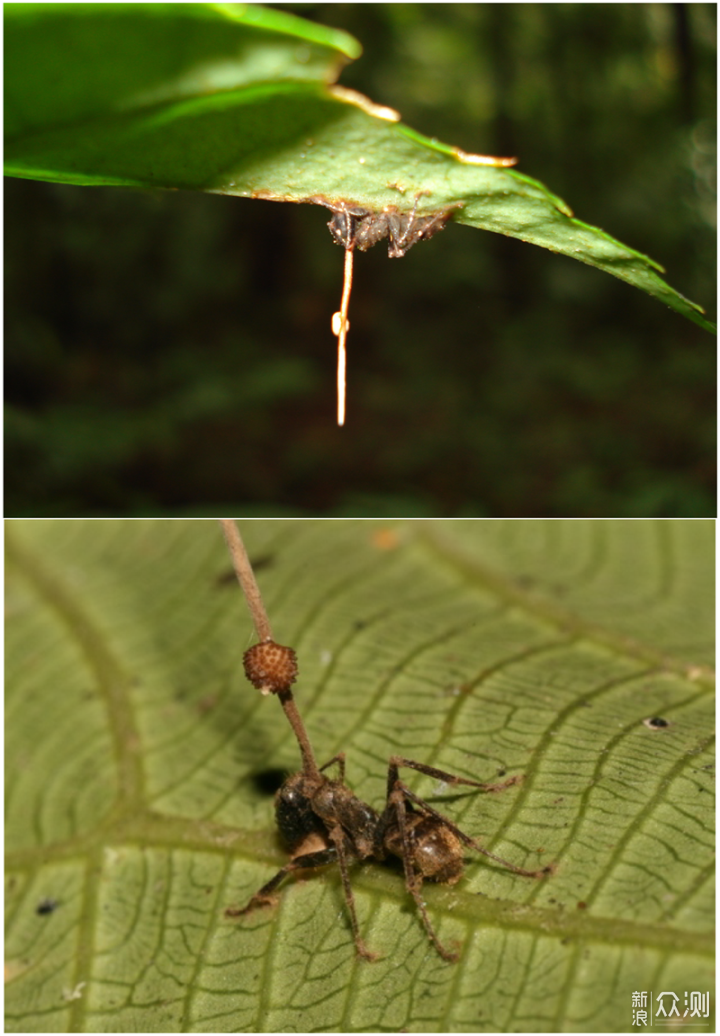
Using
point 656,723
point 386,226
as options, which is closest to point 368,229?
point 386,226

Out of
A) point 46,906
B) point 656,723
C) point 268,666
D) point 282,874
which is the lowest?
point 46,906

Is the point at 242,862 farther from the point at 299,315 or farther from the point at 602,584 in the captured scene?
the point at 299,315

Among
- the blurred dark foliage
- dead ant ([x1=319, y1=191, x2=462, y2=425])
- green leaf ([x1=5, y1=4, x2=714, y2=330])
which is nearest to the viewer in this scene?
green leaf ([x1=5, y1=4, x2=714, y2=330])

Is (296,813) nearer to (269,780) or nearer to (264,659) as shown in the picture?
(269,780)

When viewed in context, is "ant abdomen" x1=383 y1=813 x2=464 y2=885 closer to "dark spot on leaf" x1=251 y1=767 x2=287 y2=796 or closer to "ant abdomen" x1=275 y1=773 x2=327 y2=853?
"ant abdomen" x1=275 y1=773 x2=327 y2=853

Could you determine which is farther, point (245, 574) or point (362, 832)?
point (362, 832)

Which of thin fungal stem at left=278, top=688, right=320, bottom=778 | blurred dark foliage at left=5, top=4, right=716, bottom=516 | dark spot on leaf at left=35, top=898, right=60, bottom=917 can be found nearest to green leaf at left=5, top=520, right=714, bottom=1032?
dark spot on leaf at left=35, top=898, right=60, bottom=917

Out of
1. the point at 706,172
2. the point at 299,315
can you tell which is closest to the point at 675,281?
the point at 706,172
